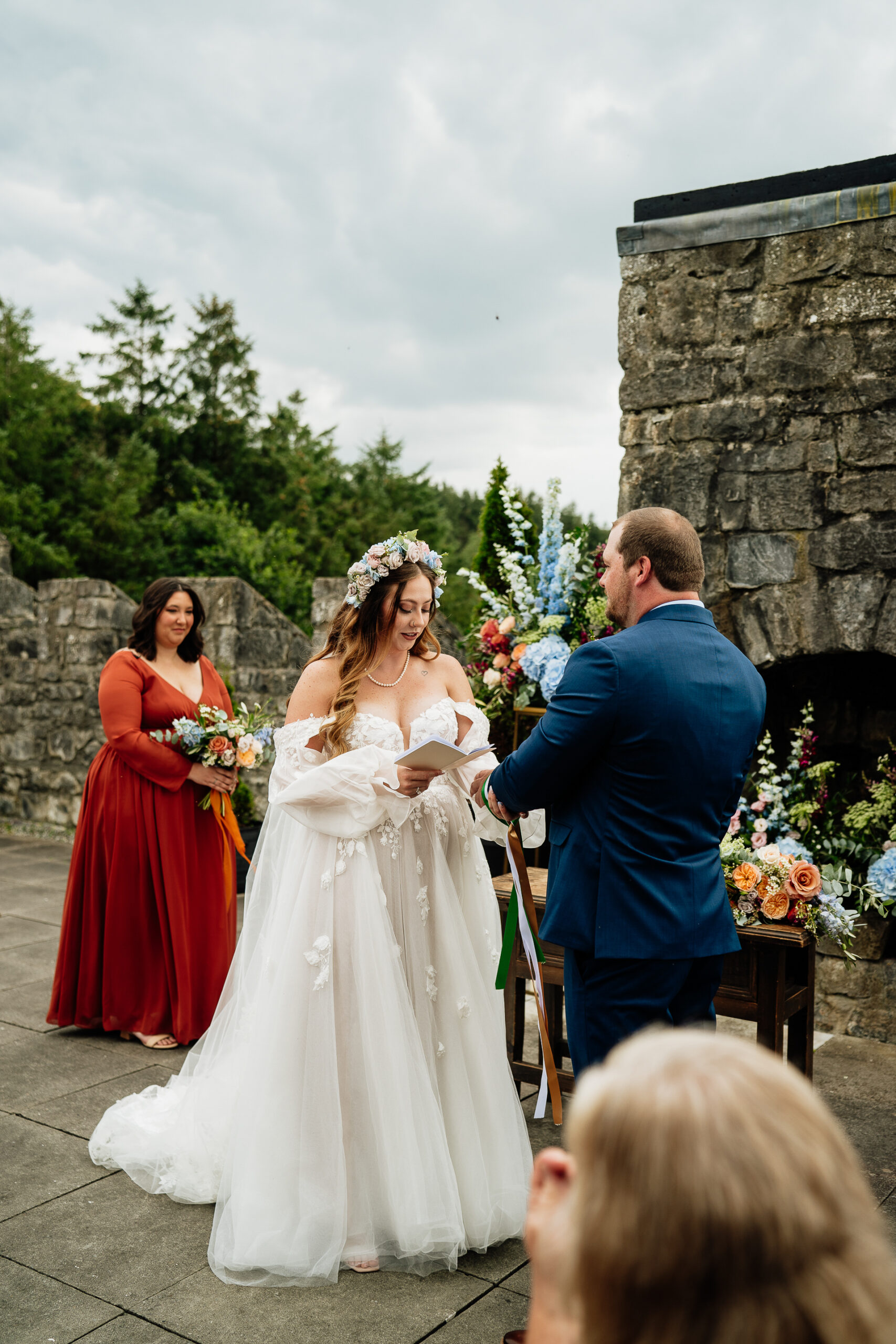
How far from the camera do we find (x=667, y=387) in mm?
5352

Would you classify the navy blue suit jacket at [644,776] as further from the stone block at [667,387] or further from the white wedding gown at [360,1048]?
the stone block at [667,387]

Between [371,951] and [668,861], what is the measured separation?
1036 millimetres

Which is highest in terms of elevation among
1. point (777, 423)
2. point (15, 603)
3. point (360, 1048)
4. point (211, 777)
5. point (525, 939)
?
point (777, 423)

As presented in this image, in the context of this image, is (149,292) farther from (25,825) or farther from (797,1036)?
(797,1036)

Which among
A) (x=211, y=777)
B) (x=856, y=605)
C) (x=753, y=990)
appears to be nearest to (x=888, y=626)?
(x=856, y=605)

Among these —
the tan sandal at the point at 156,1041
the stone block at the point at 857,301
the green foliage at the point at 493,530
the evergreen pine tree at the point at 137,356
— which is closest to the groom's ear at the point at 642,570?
the stone block at the point at 857,301

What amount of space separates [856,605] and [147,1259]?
393 centimetres

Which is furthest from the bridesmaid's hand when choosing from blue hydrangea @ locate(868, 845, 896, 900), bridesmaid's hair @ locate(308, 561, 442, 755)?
blue hydrangea @ locate(868, 845, 896, 900)

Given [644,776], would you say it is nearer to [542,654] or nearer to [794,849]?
[794,849]

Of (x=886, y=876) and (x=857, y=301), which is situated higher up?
(x=857, y=301)

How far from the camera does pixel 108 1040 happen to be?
4867mm

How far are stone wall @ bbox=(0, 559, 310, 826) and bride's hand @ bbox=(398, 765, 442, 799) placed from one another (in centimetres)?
548

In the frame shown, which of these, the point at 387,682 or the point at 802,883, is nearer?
Answer: the point at 387,682

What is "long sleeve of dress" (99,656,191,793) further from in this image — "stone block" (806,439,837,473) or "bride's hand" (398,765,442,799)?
"stone block" (806,439,837,473)
